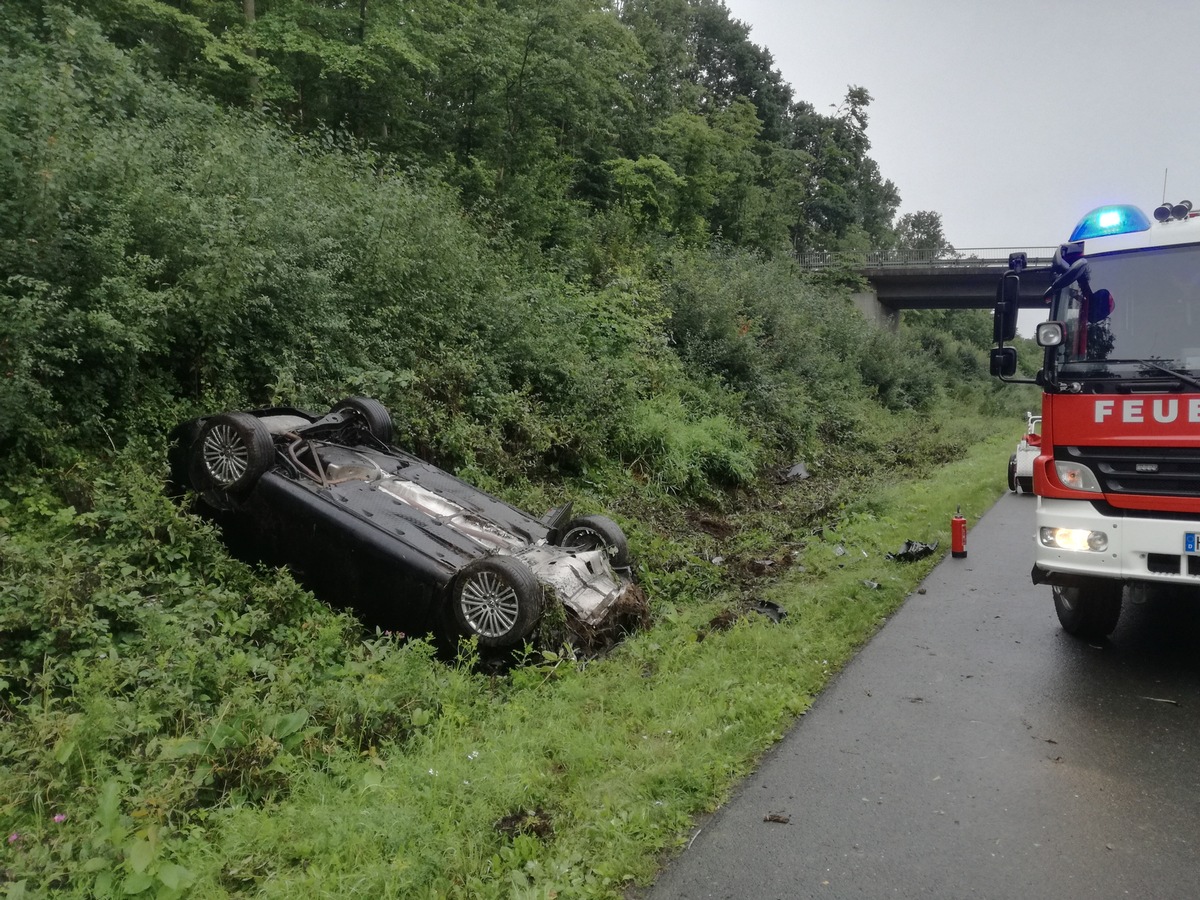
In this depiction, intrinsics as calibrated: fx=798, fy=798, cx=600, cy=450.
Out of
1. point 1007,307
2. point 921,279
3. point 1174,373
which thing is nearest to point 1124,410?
point 1174,373

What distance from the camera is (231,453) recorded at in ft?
20.1

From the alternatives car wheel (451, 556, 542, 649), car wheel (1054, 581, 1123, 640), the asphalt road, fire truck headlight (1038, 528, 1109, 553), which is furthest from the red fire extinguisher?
car wheel (451, 556, 542, 649)

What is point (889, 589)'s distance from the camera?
7777 mm

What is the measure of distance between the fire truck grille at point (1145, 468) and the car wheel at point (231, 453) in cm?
589

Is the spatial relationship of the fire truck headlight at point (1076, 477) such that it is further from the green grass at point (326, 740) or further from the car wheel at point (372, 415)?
the car wheel at point (372, 415)

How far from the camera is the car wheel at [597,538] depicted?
22.9 feet

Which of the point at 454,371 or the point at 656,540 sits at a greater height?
Result: the point at 454,371

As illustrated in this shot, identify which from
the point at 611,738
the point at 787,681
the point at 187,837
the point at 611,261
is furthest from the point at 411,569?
the point at 611,261

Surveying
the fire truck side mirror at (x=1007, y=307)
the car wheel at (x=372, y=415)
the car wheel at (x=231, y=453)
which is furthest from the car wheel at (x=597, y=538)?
the fire truck side mirror at (x=1007, y=307)

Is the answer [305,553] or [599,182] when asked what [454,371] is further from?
[599,182]

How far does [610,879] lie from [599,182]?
23.0 metres

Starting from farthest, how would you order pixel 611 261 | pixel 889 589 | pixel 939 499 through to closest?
pixel 611 261 < pixel 939 499 < pixel 889 589

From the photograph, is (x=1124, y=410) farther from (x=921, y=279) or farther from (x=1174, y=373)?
(x=921, y=279)

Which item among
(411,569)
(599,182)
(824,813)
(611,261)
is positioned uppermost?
(599,182)
